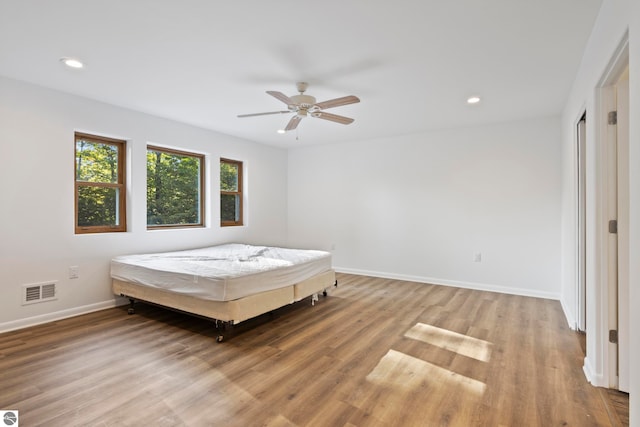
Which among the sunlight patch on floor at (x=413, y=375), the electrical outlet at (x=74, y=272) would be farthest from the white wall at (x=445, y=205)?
the electrical outlet at (x=74, y=272)

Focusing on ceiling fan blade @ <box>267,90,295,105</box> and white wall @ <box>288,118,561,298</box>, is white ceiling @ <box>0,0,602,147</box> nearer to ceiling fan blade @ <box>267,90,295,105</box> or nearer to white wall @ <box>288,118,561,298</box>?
ceiling fan blade @ <box>267,90,295,105</box>

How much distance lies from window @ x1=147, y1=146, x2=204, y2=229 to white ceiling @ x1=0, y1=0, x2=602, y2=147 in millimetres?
836

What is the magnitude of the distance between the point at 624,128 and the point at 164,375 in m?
3.53

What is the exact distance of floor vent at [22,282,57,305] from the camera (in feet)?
10.4

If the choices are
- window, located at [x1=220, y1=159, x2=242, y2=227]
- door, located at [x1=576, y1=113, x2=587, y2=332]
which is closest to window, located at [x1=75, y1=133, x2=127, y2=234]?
window, located at [x1=220, y1=159, x2=242, y2=227]

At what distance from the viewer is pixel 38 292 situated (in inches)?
128

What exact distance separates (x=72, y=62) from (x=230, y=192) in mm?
3006

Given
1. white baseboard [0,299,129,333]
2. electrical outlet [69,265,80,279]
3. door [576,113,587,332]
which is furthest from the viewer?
electrical outlet [69,265,80,279]

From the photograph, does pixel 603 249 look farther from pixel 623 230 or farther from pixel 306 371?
pixel 306 371

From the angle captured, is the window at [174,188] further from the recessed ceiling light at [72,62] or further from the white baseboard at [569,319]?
the white baseboard at [569,319]

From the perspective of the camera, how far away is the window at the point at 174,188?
14.5 feet

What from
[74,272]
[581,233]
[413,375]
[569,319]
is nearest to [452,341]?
[413,375]

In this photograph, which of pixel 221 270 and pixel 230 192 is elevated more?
pixel 230 192

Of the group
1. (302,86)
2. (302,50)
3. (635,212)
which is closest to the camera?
(635,212)
